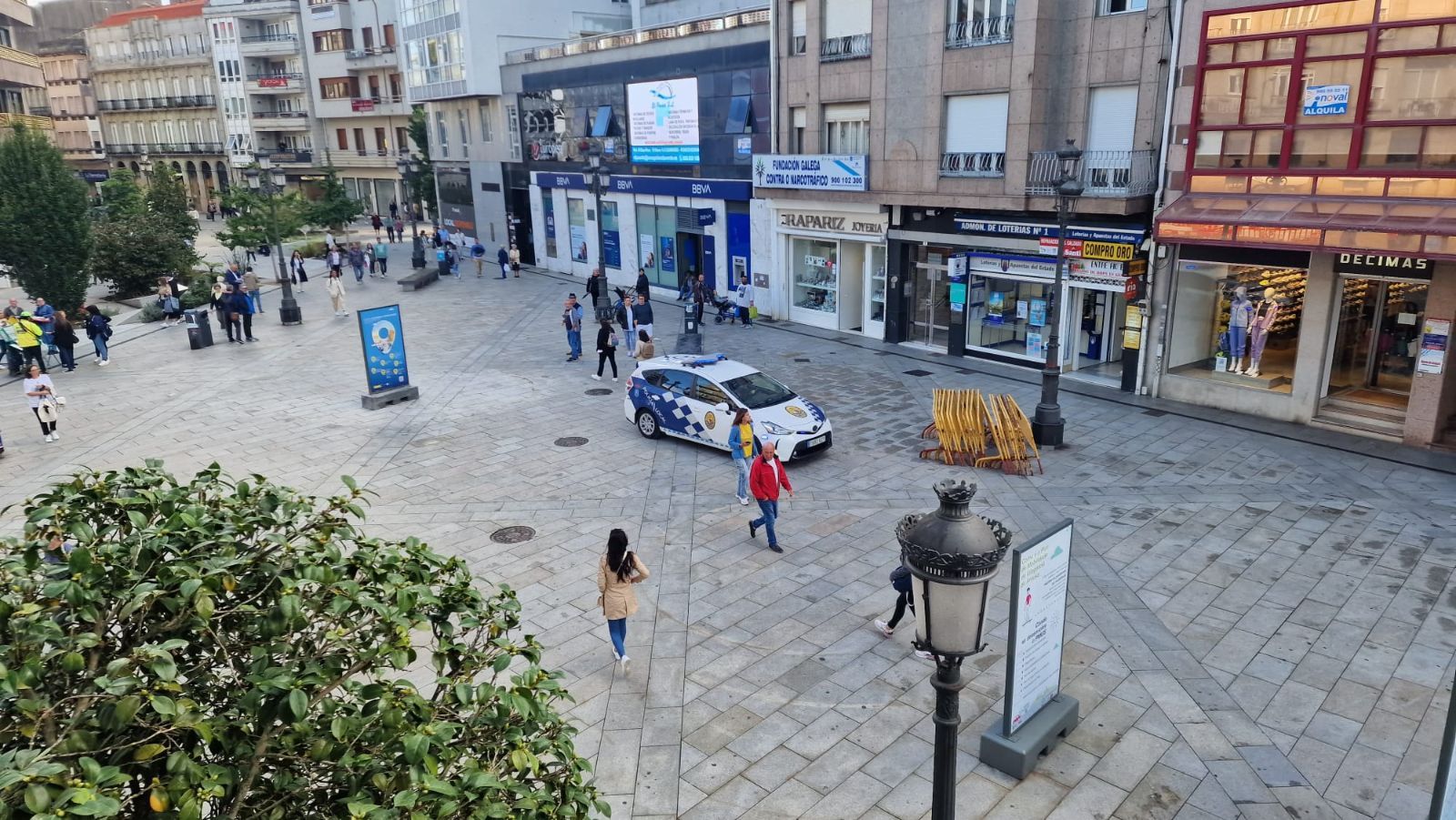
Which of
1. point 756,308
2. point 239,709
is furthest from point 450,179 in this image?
point 239,709

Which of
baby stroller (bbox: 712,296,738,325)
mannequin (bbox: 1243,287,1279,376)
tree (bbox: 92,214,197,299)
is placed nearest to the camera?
mannequin (bbox: 1243,287,1279,376)

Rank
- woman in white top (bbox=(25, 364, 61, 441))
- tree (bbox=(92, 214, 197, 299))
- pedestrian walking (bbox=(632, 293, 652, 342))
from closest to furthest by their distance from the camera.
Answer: woman in white top (bbox=(25, 364, 61, 441)) < pedestrian walking (bbox=(632, 293, 652, 342)) < tree (bbox=(92, 214, 197, 299))

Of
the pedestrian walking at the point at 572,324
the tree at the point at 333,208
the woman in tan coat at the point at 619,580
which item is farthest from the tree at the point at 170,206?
the woman in tan coat at the point at 619,580

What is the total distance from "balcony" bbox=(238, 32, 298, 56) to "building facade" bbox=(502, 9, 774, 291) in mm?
40744

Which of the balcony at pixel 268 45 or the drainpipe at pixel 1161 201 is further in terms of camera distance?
the balcony at pixel 268 45

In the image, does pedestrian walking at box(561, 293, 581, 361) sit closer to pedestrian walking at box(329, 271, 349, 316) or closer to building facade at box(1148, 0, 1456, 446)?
pedestrian walking at box(329, 271, 349, 316)

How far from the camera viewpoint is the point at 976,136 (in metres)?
22.0

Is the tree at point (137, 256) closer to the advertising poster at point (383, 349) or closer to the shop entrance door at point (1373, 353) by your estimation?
the advertising poster at point (383, 349)

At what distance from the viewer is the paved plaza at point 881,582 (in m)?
8.02

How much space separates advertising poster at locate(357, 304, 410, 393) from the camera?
63.4 feet

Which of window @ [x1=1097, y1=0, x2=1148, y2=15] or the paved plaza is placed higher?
window @ [x1=1097, y1=0, x2=1148, y2=15]

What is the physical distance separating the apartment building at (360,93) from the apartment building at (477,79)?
18.9 metres

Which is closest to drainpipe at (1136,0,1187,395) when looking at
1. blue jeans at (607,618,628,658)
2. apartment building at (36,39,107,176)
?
blue jeans at (607,618,628,658)

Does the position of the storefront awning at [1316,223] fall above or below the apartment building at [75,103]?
below
